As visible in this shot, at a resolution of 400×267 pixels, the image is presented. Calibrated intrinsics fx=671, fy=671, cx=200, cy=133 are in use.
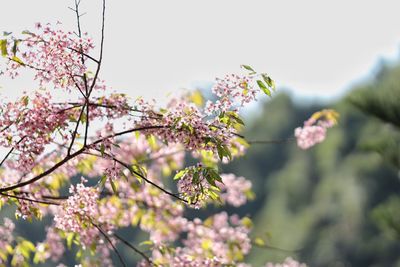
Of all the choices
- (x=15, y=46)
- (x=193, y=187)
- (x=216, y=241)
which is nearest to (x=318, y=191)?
(x=216, y=241)

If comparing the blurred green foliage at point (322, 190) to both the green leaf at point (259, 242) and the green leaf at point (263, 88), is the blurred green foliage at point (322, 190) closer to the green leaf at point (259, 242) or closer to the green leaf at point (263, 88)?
the green leaf at point (259, 242)

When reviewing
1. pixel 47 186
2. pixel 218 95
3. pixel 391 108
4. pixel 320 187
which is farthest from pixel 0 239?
pixel 320 187

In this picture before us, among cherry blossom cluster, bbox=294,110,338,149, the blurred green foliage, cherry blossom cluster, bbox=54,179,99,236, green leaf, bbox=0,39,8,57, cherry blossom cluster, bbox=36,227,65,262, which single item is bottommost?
cherry blossom cluster, bbox=54,179,99,236

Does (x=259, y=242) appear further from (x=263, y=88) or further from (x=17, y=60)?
(x=17, y=60)

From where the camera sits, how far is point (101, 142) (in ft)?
12.5

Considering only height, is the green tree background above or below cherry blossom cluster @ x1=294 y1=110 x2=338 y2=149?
above

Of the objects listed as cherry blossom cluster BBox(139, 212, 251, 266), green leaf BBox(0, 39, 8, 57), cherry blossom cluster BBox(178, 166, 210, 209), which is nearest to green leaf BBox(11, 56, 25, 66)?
green leaf BBox(0, 39, 8, 57)

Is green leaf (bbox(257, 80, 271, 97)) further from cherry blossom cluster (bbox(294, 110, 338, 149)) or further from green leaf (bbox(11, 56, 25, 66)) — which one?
cherry blossom cluster (bbox(294, 110, 338, 149))

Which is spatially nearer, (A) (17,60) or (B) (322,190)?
(A) (17,60)

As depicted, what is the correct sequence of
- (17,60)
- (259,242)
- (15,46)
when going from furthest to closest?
(259,242) → (17,60) → (15,46)

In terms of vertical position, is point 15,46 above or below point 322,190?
below

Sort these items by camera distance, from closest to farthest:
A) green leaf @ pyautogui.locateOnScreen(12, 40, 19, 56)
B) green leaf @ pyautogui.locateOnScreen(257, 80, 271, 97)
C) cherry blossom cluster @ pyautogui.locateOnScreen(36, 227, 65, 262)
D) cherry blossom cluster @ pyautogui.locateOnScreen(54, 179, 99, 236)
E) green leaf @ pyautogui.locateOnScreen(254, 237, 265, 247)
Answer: green leaf @ pyautogui.locateOnScreen(12, 40, 19, 56) < green leaf @ pyautogui.locateOnScreen(257, 80, 271, 97) < cherry blossom cluster @ pyautogui.locateOnScreen(54, 179, 99, 236) < green leaf @ pyautogui.locateOnScreen(254, 237, 265, 247) < cherry blossom cluster @ pyautogui.locateOnScreen(36, 227, 65, 262)

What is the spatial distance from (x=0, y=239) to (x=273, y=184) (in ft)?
113

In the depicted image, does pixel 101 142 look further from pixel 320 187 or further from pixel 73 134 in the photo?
pixel 320 187
